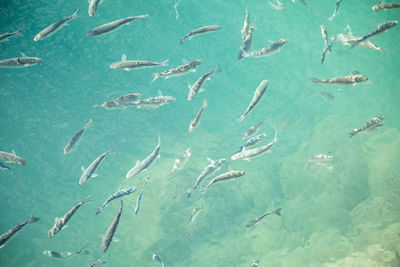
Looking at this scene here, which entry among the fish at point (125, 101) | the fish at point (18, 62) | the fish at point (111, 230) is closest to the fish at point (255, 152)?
the fish at point (111, 230)

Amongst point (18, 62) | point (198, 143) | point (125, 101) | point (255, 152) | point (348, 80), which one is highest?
point (18, 62)

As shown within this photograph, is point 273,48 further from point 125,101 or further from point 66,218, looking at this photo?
point 66,218

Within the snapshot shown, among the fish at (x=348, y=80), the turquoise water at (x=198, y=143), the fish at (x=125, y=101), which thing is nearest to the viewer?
the fish at (x=348, y=80)

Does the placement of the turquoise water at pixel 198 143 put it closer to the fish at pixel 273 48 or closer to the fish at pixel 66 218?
the fish at pixel 273 48

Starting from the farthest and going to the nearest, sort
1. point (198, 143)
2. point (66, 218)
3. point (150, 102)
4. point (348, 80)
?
1. point (198, 143)
2. point (150, 102)
3. point (348, 80)
4. point (66, 218)

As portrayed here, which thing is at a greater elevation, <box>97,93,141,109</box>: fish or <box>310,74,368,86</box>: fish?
<box>310,74,368,86</box>: fish

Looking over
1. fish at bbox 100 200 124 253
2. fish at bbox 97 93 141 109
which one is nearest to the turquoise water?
fish at bbox 97 93 141 109

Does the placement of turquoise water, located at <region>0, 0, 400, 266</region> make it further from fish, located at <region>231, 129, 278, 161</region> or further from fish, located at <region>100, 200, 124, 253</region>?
fish, located at <region>100, 200, 124, 253</region>

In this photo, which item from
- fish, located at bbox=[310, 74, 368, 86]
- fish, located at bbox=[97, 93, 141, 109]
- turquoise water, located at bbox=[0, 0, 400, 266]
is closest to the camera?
fish, located at bbox=[310, 74, 368, 86]

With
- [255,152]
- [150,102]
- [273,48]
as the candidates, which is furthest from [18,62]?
[273,48]

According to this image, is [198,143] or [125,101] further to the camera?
[198,143]
